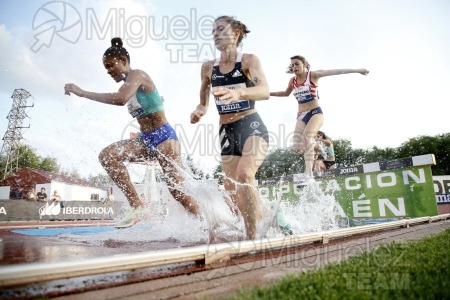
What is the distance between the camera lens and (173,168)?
3.99 meters

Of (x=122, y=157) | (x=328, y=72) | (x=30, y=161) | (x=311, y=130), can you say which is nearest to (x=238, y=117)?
(x=122, y=157)

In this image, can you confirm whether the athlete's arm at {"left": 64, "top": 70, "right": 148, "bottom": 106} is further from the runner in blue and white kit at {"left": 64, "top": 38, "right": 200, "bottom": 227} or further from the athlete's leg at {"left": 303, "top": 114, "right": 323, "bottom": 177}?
the athlete's leg at {"left": 303, "top": 114, "right": 323, "bottom": 177}

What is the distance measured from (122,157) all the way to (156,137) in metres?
0.55

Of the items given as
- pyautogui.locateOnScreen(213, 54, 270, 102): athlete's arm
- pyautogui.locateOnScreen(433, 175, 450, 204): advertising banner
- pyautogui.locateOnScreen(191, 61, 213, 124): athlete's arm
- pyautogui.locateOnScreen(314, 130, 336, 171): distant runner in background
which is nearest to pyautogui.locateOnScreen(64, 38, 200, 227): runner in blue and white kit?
pyautogui.locateOnScreen(191, 61, 213, 124): athlete's arm

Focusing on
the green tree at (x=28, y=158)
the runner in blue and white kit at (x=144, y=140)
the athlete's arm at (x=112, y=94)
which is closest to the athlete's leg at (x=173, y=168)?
the runner in blue and white kit at (x=144, y=140)

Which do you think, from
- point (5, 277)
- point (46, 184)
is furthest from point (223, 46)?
point (46, 184)

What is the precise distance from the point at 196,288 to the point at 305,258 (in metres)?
1.17

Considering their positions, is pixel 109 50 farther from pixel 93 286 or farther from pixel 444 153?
pixel 444 153

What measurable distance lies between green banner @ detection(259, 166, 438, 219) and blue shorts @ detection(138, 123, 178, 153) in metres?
5.33

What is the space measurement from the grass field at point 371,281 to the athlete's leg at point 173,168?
2448 mm

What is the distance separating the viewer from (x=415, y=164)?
29.5ft

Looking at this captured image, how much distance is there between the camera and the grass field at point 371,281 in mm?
1291

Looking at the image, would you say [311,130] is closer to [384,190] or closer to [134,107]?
[134,107]

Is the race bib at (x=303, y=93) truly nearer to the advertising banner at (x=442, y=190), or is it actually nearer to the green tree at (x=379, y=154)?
the advertising banner at (x=442, y=190)
